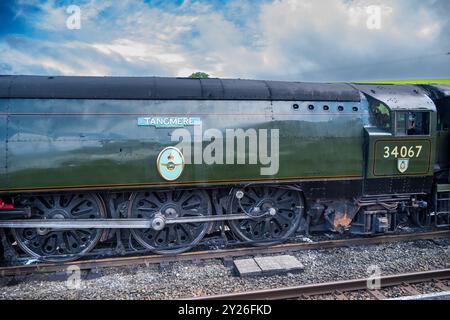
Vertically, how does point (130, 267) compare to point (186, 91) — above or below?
below

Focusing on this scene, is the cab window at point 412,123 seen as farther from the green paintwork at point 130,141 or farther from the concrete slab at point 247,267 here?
the concrete slab at point 247,267

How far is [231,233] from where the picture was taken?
7.34m

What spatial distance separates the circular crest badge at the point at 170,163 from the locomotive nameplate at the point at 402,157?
164 inches

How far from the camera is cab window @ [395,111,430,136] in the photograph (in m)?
7.29

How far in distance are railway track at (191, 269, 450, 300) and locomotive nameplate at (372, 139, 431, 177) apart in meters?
2.32

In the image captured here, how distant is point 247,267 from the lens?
234 inches

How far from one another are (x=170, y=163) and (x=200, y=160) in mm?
568

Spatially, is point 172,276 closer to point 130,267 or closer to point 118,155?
point 130,267

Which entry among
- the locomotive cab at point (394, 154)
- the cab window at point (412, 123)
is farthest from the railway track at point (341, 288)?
the cab window at point (412, 123)

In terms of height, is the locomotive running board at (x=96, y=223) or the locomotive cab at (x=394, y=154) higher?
the locomotive cab at (x=394, y=154)

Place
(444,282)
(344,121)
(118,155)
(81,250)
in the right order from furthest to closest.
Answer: (344,121) → (81,250) → (118,155) → (444,282)

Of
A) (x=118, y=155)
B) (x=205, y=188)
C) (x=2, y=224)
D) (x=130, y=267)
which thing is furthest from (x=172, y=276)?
(x=2, y=224)

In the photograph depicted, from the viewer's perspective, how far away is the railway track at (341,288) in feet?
16.5

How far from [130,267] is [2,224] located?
2.37 m
